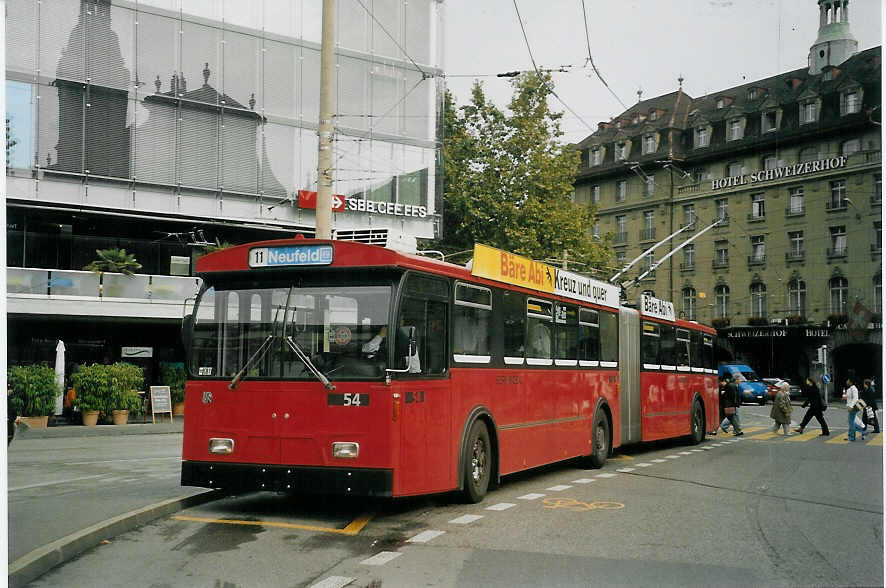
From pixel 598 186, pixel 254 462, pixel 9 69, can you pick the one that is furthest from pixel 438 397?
pixel 9 69

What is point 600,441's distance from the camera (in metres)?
15.9

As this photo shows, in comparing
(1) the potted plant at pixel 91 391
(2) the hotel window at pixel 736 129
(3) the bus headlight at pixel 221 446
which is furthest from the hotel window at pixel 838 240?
(1) the potted plant at pixel 91 391

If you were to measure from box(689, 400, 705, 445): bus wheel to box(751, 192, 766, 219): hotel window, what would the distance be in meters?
9.60

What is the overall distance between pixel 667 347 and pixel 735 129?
773 centimetres

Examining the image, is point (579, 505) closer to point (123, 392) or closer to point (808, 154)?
point (808, 154)

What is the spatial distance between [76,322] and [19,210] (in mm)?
3860

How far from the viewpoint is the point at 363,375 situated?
31.2 ft

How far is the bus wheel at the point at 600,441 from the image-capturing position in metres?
15.6

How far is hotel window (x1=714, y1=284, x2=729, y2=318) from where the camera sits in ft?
54.8

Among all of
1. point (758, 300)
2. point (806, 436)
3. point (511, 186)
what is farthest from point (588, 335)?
point (511, 186)

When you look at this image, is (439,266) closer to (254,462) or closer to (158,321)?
(254,462)

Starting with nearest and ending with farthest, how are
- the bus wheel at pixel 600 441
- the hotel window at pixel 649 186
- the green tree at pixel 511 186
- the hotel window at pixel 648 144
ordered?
the bus wheel at pixel 600 441 → the hotel window at pixel 648 144 → the hotel window at pixel 649 186 → the green tree at pixel 511 186

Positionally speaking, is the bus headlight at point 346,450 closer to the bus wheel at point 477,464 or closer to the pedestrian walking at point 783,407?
the bus wheel at point 477,464

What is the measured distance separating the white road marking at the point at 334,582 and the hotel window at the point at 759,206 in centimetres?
776
